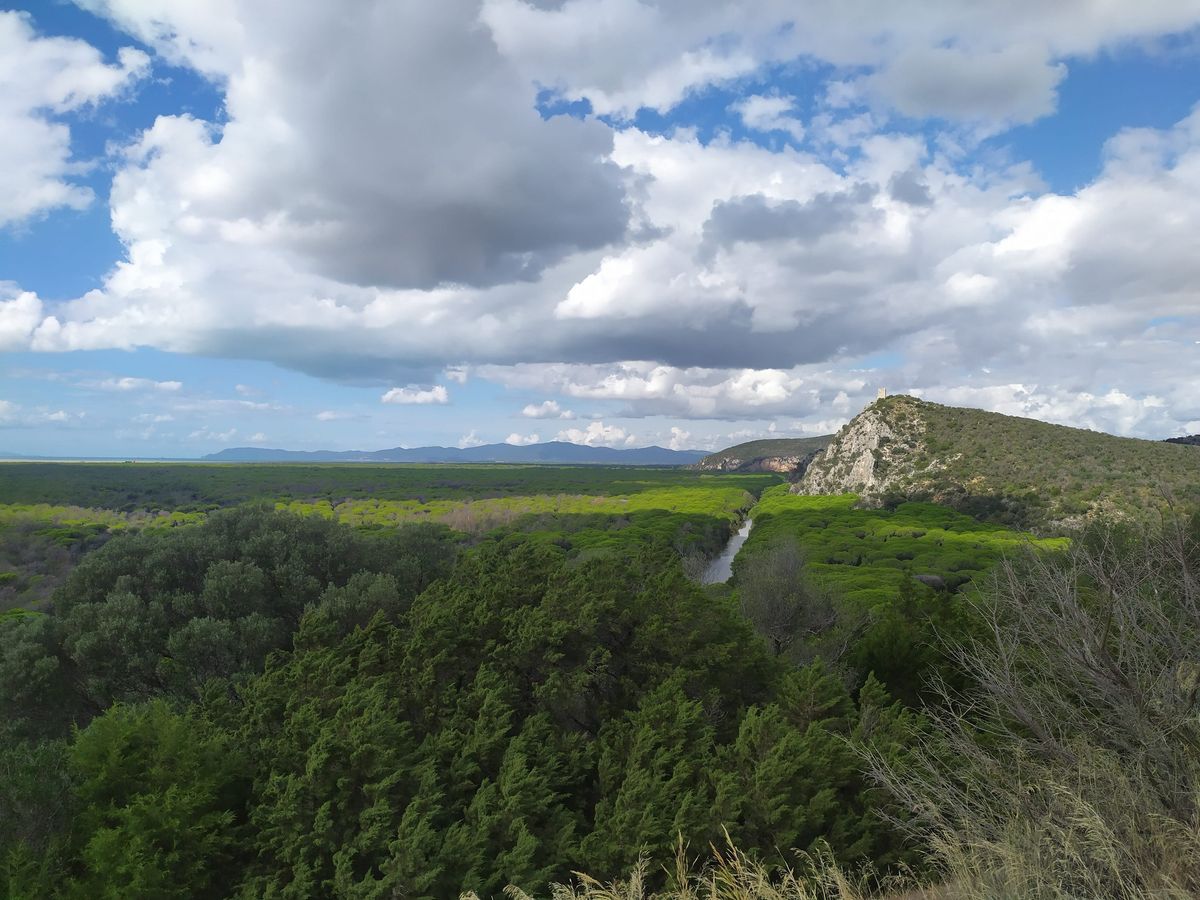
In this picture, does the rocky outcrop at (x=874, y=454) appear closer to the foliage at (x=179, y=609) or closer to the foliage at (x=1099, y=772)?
the foliage at (x=179, y=609)

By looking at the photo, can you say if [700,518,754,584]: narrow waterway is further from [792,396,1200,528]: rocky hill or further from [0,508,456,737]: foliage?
[0,508,456,737]: foliage

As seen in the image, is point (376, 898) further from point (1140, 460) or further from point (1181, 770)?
point (1140, 460)

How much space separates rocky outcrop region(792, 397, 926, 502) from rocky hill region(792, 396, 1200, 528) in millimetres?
197

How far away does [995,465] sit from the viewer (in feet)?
286

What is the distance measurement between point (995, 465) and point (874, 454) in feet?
63.3

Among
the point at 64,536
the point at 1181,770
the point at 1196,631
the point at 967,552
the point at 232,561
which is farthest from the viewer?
the point at 64,536

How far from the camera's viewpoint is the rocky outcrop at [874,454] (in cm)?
9900

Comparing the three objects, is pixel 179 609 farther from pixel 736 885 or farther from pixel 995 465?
pixel 995 465

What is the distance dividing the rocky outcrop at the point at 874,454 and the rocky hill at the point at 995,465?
0.20 meters

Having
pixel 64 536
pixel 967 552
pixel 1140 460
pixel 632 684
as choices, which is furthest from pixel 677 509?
pixel 632 684

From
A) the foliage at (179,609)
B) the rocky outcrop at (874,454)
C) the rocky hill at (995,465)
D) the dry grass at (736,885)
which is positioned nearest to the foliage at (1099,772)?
the dry grass at (736,885)

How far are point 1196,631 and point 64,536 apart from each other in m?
71.8

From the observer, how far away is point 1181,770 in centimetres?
867

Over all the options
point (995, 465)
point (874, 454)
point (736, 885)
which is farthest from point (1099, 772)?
point (874, 454)
